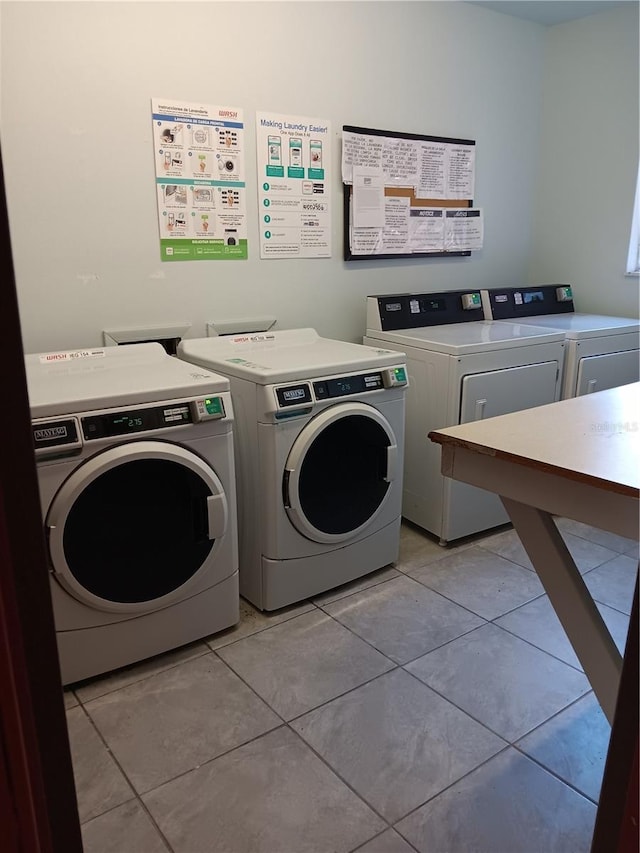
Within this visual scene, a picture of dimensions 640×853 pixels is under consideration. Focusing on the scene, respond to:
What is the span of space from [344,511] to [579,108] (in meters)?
2.72

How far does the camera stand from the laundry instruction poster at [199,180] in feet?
8.28

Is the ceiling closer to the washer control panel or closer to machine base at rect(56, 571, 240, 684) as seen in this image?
the washer control panel

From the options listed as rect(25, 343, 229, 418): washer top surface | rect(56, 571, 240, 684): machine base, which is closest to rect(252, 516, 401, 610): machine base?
rect(56, 571, 240, 684): machine base

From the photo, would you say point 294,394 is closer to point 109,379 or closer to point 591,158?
point 109,379

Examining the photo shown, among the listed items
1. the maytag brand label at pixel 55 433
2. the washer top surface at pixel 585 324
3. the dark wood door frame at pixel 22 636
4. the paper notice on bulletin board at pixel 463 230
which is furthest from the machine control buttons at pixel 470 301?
the dark wood door frame at pixel 22 636

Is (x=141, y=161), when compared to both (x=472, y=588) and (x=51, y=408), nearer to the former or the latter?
(x=51, y=408)

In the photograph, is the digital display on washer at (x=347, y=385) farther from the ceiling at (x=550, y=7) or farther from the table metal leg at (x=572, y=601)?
the ceiling at (x=550, y=7)

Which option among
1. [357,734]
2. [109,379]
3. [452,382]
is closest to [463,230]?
[452,382]

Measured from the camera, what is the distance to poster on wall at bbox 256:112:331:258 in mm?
2768

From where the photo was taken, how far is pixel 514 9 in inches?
132

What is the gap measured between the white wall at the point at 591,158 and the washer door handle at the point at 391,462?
190 cm

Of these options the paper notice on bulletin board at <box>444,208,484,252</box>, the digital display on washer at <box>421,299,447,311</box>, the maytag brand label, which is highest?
the paper notice on bulletin board at <box>444,208,484,252</box>

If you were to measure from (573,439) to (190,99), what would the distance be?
2.00 m

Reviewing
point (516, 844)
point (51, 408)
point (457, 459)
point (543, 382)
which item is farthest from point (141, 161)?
point (516, 844)
